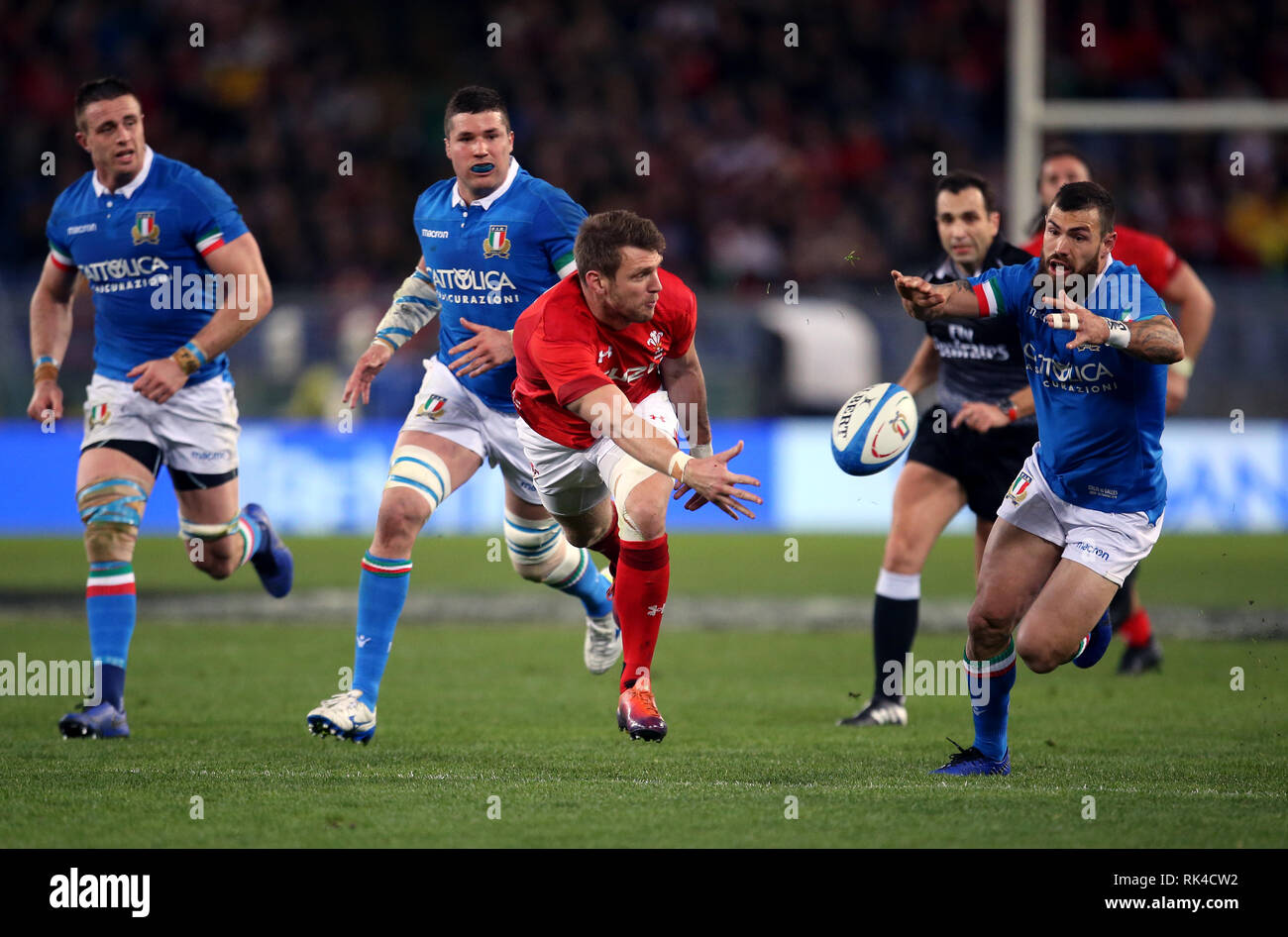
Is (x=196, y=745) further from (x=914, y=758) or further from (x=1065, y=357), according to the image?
(x=1065, y=357)

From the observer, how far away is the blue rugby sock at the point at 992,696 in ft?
20.0

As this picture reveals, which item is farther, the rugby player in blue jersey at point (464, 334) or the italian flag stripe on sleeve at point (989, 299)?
the rugby player in blue jersey at point (464, 334)

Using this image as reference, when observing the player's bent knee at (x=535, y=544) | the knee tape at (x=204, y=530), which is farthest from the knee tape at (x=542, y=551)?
the knee tape at (x=204, y=530)

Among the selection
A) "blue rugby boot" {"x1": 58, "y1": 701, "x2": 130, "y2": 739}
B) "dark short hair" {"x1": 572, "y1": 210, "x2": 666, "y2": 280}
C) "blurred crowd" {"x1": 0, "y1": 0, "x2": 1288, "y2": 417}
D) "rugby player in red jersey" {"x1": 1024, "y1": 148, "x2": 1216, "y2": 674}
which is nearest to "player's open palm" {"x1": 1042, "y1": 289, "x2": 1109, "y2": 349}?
"dark short hair" {"x1": 572, "y1": 210, "x2": 666, "y2": 280}

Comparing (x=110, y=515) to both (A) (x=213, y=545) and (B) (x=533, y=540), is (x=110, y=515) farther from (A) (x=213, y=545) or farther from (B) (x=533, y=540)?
(B) (x=533, y=540)

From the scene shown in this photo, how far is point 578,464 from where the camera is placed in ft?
21.5

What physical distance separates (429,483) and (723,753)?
162 cm

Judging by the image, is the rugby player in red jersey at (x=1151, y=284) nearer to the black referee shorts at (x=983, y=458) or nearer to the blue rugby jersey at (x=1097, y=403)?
the black referee shorts at (x=983, y=458)

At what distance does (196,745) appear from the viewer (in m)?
6.67

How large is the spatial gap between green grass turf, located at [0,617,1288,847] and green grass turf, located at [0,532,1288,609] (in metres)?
2.56

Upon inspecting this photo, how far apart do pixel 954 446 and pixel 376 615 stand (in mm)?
2678

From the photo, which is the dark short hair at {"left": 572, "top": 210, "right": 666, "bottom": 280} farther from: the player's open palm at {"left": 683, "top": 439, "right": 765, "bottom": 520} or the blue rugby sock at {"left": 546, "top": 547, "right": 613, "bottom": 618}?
the blue rugby sock at {"left": 546, "top": 547, "right": 613, "bottom": 618}
